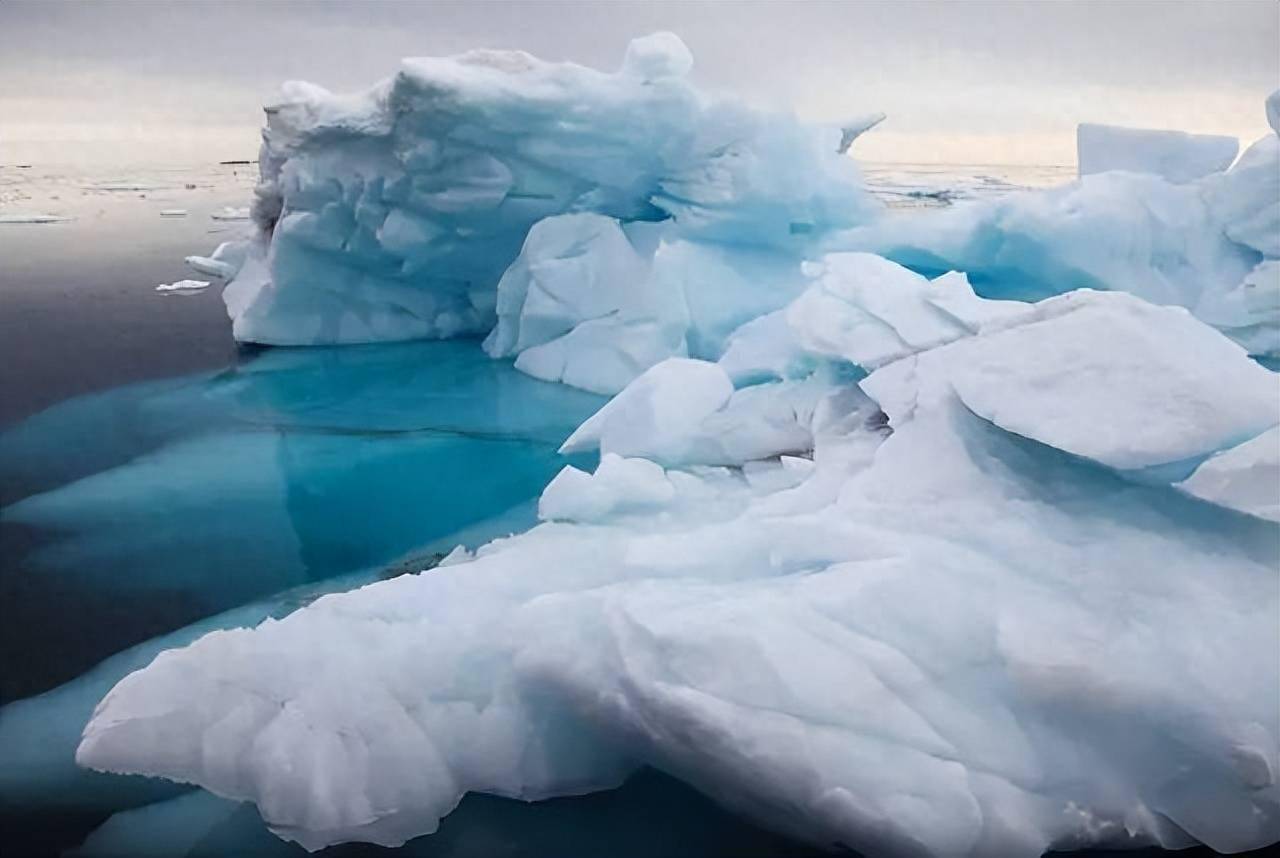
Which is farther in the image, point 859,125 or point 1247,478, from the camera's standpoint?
point 859,125

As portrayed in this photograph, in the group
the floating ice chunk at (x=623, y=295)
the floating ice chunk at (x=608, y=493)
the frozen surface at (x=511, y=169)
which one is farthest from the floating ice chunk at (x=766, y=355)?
the floating ice chunk at (x=608, y=493)

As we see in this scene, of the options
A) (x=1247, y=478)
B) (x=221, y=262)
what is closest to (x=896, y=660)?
(x=1247, y=478)

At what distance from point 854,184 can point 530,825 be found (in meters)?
4.20

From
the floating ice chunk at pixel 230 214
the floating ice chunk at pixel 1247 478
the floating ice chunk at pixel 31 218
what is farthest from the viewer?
the floating ice chunk at pixel 230 214

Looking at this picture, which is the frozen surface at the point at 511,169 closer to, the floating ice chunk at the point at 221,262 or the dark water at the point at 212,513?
the dark water at the point at 212,513

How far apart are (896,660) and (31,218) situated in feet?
39.5

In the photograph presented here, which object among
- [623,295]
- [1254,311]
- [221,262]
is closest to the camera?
[1254,311]

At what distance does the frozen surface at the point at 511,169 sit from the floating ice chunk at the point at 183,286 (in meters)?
2.45

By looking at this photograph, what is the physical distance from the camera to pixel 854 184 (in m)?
5.32

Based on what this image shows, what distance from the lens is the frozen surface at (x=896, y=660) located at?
1667 mm

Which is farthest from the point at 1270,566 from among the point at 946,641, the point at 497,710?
the point at 497,710

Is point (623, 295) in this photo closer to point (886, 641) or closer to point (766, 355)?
point (766, 355)

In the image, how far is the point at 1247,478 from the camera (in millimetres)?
1813

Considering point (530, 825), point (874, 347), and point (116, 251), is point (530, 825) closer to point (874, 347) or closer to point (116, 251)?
point (874, 347)
